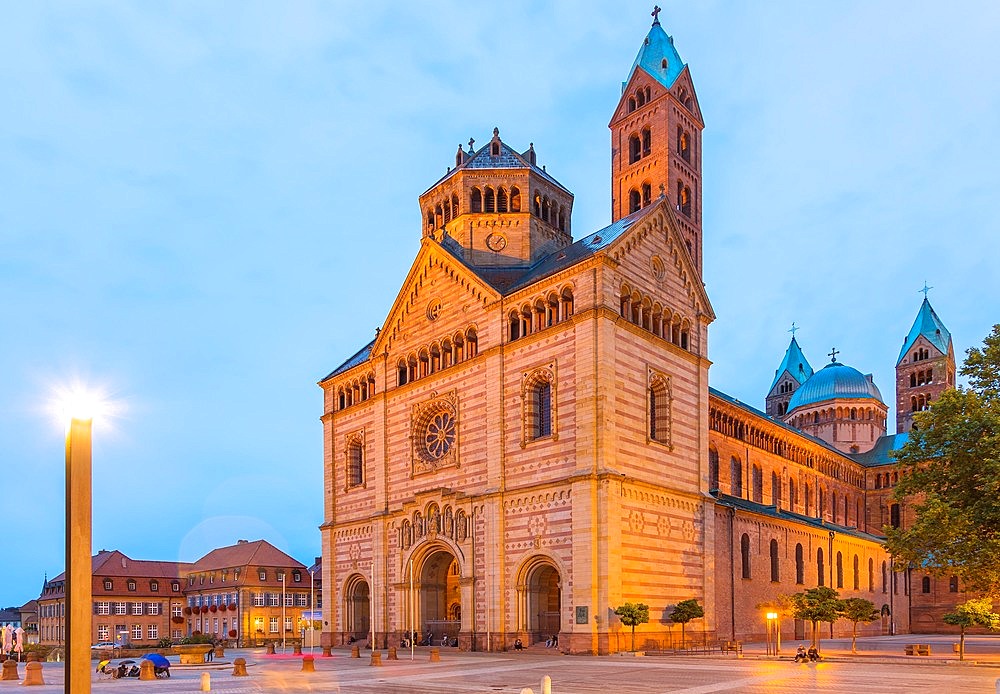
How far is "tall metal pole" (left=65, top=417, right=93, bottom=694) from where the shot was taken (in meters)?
9.67

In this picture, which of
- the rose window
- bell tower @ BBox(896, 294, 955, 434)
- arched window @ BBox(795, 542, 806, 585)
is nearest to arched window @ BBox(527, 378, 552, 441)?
the rose window

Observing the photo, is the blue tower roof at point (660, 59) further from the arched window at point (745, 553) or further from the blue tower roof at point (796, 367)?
the blue tower roof at point (796, 367)

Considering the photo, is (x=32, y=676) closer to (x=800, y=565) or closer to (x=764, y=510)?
(x=764, y=510)

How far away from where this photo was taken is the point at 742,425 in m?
68.2

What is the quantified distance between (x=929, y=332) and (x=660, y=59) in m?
51.9

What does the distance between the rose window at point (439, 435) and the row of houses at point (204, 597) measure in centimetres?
3983

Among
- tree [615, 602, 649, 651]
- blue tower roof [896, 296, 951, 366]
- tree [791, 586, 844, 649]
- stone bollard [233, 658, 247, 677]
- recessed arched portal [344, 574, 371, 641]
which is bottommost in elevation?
recessed arched portal [344, 574, 371, 641]

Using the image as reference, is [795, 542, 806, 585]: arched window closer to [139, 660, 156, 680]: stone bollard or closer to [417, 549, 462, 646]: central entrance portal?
[417, 549, 462, 646]: central entrance portal

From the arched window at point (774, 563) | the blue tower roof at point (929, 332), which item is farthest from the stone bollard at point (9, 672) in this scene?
the blue tower roof at point (929, 332)

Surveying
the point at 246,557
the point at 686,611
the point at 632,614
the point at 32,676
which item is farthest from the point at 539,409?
the point at 246,557

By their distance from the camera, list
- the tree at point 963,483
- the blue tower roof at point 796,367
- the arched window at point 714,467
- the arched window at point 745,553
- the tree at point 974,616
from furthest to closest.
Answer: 1. the blue tower roof at point 796,367
2. the arched window at point 714,467
3. the arched window at point 745,553
4. the tree at point 974,616
5. the tree at point 963,483

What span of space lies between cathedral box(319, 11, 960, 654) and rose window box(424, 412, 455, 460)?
13cm

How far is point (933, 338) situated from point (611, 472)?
77.5m

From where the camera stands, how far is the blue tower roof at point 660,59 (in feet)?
251
